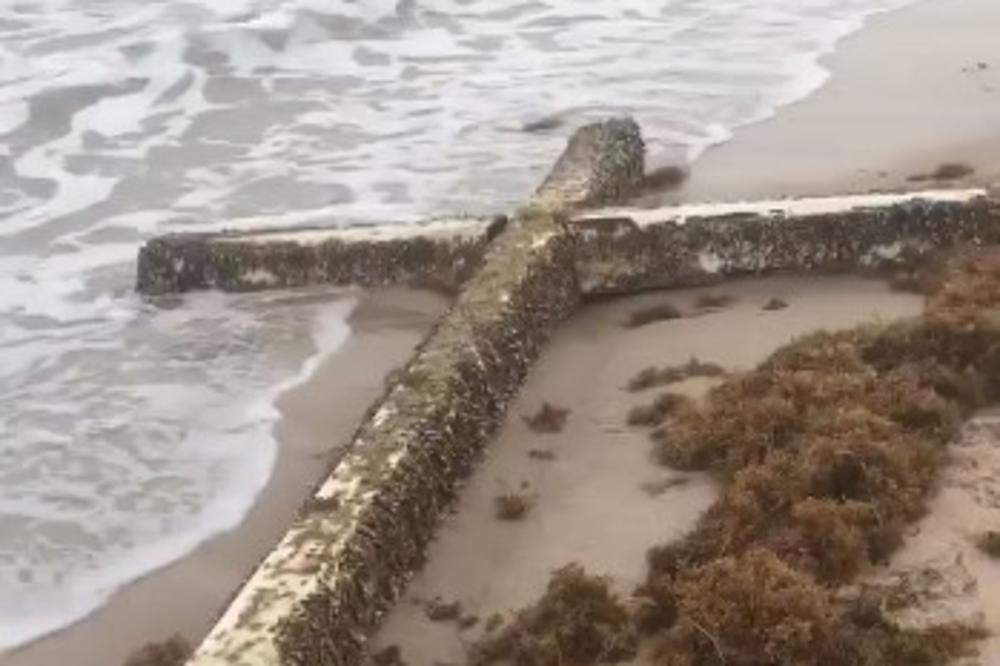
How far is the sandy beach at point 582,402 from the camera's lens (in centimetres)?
480

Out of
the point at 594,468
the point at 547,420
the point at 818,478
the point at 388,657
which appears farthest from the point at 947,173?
the point at 388,657

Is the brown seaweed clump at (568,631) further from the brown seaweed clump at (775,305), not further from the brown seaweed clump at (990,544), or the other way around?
the brown seaweed clump at (775,305)

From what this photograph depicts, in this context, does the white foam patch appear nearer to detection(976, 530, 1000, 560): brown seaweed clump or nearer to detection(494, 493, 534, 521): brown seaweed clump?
detection(494, 493, 534, 521): brown seaweed clump

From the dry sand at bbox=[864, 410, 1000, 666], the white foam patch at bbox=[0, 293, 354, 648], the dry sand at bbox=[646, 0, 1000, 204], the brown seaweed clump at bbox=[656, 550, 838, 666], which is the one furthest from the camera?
the dry sand at bbox=[646, 0, 1000, 204]

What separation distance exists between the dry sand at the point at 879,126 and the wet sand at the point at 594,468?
5.40 ft

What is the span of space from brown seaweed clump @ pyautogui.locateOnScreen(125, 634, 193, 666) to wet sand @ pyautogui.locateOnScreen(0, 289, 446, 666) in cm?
14

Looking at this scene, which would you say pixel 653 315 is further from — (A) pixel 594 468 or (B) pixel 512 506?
(B) pixel 512 506

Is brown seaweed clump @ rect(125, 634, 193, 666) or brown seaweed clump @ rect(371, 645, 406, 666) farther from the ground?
brown seaweed clump @ rect(371, 645, 406, 666)

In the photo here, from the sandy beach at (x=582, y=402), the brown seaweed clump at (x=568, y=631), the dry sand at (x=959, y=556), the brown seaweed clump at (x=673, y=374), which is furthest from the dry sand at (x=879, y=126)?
the brown seaweed clump at (x=568, y=631)

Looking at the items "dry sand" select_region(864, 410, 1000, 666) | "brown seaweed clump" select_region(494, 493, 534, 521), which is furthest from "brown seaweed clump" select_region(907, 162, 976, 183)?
"brown seaweed clump" select_region(494, 493, 534, 521)

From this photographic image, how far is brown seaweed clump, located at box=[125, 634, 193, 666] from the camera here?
4547mm

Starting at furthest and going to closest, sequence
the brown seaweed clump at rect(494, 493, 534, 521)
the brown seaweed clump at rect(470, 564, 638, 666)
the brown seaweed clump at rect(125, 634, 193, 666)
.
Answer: the brown seaweed clump at rect(494, 493, 534, 521) → the brown seaweed clump at rect(125, 634, 193, 666) → the brown seaweed clump at rect(470, 564, 638, 666)

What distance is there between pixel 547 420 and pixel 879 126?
4.53 m

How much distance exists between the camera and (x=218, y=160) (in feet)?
33.2
